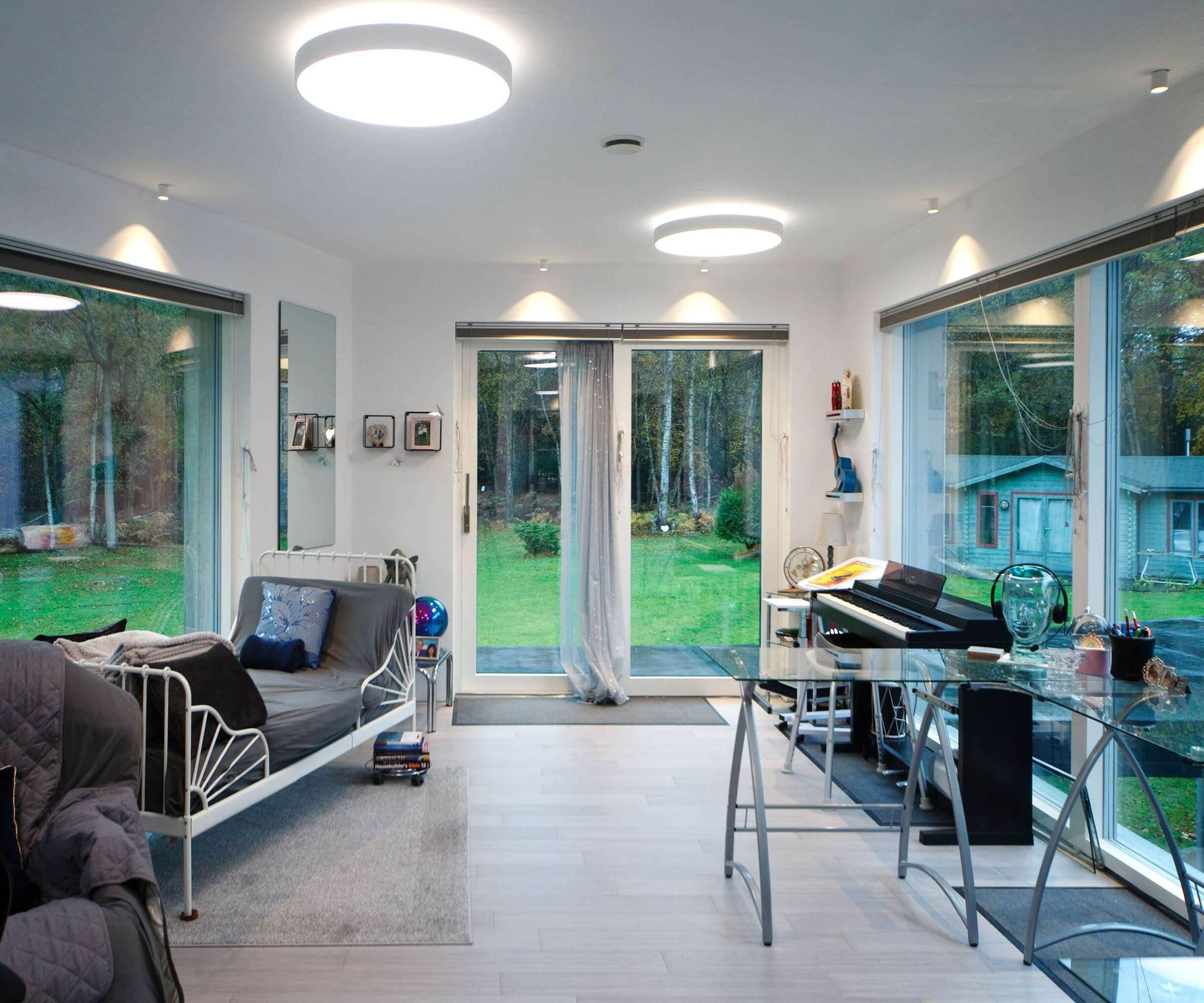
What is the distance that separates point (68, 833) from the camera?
222 centimetres

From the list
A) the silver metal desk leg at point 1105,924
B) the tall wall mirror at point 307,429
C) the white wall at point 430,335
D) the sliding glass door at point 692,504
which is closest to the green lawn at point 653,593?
the sliding glass door at point 692,504

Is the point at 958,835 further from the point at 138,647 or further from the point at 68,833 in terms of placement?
the point at 138,647

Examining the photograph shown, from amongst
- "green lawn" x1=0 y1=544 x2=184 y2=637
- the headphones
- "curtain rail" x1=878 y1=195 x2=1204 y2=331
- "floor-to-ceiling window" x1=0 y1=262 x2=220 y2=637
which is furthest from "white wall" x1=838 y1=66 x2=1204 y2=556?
"green lawn" x1=0 y1=544 x2=184 y2=637

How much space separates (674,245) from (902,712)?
2.58m

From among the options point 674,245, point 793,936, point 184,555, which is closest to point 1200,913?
point 793,936

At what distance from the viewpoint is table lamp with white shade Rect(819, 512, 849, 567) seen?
5449mm

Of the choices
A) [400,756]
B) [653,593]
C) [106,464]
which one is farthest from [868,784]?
[106,464]

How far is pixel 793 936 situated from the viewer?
282cm

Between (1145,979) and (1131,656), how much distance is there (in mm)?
1274

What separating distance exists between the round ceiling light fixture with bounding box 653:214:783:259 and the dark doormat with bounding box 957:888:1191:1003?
9.57 ft

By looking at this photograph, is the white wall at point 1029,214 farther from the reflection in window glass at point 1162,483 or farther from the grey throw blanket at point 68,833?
the grey throw blanket at point 68,833

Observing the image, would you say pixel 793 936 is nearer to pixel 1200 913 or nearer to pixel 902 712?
pixel 1200 913

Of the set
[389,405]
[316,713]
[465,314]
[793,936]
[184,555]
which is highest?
[465,314]

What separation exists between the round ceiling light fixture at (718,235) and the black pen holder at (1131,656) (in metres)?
2.43
